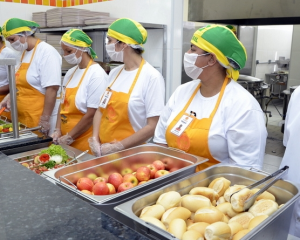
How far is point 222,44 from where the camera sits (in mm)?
1629

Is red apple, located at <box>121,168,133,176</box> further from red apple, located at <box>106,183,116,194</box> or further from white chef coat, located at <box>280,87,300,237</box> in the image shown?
white chef coat, located at <box>280,87,300,237</box>

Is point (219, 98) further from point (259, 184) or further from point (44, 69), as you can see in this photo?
point (44, 69)

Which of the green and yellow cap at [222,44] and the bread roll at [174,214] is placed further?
the green and yellow cap at [222,44]

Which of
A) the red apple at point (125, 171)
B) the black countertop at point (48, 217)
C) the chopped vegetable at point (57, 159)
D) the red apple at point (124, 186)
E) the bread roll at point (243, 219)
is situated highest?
the black countertop at point (48, 217)

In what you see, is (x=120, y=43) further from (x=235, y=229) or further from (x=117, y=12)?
(x=117, y=12)

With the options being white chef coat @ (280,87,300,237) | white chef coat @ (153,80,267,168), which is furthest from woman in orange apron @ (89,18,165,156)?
white chef coat @ (280,87,300,237)

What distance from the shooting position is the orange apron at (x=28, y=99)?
120 inches

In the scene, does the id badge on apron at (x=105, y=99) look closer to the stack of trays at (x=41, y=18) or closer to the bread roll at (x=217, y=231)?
the bread roll at (x=217, y=231)

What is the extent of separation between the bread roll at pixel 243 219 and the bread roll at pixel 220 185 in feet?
0.48

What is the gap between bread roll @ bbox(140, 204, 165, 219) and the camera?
988 mm

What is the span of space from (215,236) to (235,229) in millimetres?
109

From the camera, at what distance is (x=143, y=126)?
7.84ft

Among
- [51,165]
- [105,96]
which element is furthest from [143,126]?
[51,165]

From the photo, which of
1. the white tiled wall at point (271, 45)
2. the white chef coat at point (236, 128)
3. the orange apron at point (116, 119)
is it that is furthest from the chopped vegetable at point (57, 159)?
the white tiled wall at point (271, 45)
